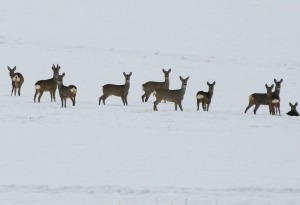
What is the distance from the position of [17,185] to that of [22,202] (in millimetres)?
816

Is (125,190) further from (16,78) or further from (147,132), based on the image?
(16,78)

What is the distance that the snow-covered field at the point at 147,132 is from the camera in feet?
36.4

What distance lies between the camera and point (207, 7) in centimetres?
5938

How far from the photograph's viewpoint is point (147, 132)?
16469mm

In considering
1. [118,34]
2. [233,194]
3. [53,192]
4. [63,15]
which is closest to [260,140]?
[233,194]

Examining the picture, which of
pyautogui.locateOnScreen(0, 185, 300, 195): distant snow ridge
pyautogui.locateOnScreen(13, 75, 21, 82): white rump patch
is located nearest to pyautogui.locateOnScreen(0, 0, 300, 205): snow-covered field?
pyautogui.locateOnScreen(0, 185, 300, 195): distant snow ridge

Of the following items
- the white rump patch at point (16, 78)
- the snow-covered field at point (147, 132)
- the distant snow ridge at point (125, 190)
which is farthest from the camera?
the white rump patch at point (16, 78)

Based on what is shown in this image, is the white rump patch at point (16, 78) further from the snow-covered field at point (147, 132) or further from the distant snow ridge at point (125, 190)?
the distant snow ridge at point (125, 190)

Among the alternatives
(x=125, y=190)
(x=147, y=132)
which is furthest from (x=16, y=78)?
(x=125, y=190)

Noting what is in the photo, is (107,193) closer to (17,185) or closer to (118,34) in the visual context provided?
(17,185)

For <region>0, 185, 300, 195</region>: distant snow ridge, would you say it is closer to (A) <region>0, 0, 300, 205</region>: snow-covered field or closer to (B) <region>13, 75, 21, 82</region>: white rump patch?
(A) <region>0, 0, 300, 205</region>: snow-covered field

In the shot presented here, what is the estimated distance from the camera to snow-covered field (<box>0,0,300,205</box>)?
36.4ft

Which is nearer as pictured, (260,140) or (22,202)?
(22,202)

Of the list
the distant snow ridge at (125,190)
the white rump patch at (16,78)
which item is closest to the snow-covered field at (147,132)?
the distant snow ridge at (125,190)
